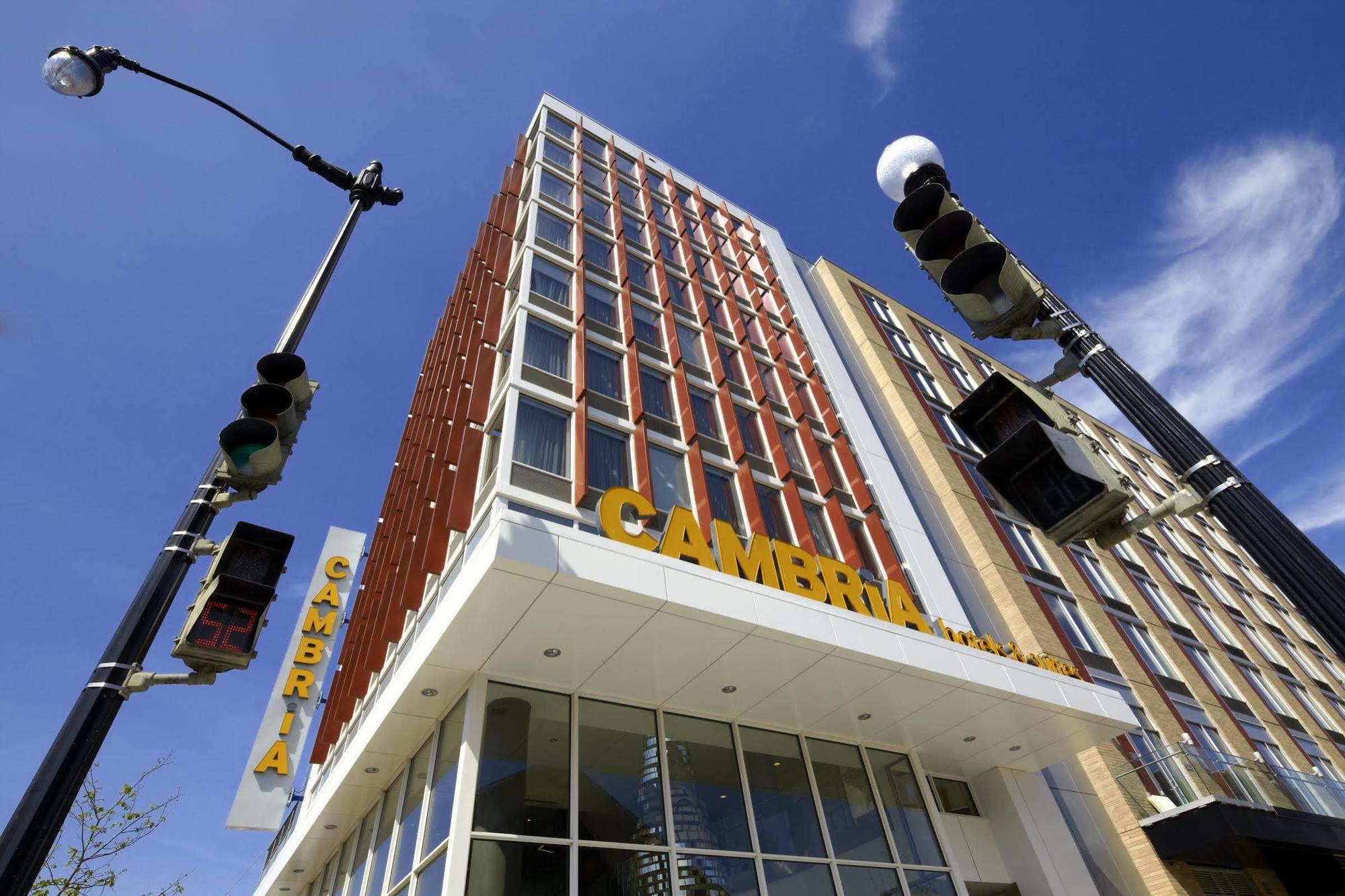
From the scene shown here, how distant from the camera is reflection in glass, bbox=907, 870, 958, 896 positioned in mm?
13281

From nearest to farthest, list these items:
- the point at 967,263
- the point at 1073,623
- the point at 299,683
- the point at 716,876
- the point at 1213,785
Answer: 1. the point at 967,263
2. the point at 716,876
3. the point at 1213,785
4. the point at 299,683
5. the point at 1073,623

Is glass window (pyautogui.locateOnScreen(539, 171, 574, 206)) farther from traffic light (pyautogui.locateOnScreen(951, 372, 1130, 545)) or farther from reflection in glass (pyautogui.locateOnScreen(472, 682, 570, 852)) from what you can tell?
traffic light (pyautogui.locateOnScreen(951, 372, 1130, 545))

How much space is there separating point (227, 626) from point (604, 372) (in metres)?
15.0

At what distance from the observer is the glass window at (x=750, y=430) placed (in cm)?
2112


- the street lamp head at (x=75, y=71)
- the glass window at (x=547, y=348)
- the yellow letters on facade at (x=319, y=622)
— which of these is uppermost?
the glass window at (x=547, y=348)

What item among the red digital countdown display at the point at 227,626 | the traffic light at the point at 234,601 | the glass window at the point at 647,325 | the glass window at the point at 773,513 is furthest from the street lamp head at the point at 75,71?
the glass window at the point at 647,325

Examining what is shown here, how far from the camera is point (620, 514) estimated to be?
41.3ft

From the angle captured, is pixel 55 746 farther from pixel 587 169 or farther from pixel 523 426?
pixel 587 169

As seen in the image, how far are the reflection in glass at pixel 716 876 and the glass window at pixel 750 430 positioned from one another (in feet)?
36.4

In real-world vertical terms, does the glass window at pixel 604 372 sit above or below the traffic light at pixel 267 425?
above

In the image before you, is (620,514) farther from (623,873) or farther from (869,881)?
(869,881)

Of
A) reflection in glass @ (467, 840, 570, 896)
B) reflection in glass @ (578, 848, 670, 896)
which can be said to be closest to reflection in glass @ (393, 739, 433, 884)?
reflection in glass @ (467, 840, 570, 896)

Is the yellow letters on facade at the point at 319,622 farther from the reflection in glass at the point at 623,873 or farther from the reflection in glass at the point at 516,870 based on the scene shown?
the reflection in glass at the point at 623,873

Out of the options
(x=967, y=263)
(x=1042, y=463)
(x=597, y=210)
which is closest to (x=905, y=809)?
(x=1042, y=463)
